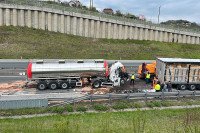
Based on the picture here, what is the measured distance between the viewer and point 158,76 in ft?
64.8

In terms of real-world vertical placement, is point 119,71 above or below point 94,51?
below

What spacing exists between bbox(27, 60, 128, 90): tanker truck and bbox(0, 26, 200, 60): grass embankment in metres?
15.0

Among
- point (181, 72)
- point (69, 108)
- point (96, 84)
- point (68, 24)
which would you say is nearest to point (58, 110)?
point (69, 108)

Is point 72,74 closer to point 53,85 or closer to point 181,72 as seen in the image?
point 53,85

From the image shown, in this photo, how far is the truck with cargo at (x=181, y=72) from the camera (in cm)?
1833

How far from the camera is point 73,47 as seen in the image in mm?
37000

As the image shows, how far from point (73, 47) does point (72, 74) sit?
63.8ft

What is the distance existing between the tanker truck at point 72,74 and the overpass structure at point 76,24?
Answer: 79.4 feet

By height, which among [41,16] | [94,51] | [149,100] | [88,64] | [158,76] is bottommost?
[149,100]

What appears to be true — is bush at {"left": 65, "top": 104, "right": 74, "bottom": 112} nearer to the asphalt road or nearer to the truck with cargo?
the asphalt road

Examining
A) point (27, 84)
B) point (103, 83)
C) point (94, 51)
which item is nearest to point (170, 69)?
point (103, 83)

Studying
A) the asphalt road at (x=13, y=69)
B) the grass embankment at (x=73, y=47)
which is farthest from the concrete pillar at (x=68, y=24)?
the asphalt road at (x=13, y=69)

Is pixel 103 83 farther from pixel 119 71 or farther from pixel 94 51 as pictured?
pixel 94 51

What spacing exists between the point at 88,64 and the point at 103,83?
8.79ft
